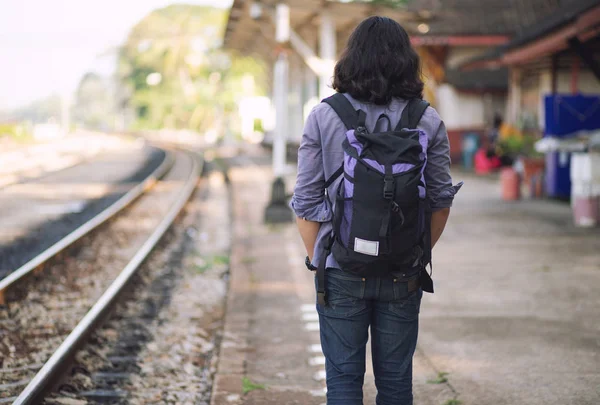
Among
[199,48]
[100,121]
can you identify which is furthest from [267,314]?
[100,121]

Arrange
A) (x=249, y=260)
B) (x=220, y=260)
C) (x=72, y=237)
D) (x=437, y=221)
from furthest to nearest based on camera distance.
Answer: (x=72, y=237), (x=220, y=260), (x=249, y=260), (x=437, y=221)

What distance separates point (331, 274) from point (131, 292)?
557 cm

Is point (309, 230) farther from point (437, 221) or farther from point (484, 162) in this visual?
point (484, 162)

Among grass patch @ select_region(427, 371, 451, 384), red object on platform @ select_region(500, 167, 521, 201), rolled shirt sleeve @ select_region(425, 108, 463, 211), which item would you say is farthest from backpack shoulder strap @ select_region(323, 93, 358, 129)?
red object on platform @ select_region(500, 167, 521, 201)

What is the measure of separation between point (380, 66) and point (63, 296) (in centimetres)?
585

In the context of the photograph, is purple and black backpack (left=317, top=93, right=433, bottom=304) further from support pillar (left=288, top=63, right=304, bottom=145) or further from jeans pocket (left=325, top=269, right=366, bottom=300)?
support pillar (left=288, top=63, right=304, bottom=145)

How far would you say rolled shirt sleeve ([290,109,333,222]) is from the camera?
3.02 meters

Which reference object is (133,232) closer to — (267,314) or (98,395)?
(267,314)

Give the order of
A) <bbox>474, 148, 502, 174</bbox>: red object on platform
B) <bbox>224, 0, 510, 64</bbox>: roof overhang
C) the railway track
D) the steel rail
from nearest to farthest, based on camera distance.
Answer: the railway track
the steel rail
<bbox>224, 0, 510, 64</bbox>: roof overhang
<bbox>474, 148, 502, 174</bbox>: red object on platform

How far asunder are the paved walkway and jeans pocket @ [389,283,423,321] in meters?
→ 1.78

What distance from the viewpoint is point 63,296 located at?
8.12 m

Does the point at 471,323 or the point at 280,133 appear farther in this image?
the point at 280,133

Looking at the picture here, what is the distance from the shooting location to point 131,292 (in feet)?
27.3

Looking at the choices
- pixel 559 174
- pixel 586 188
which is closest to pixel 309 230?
pixel 586 188
